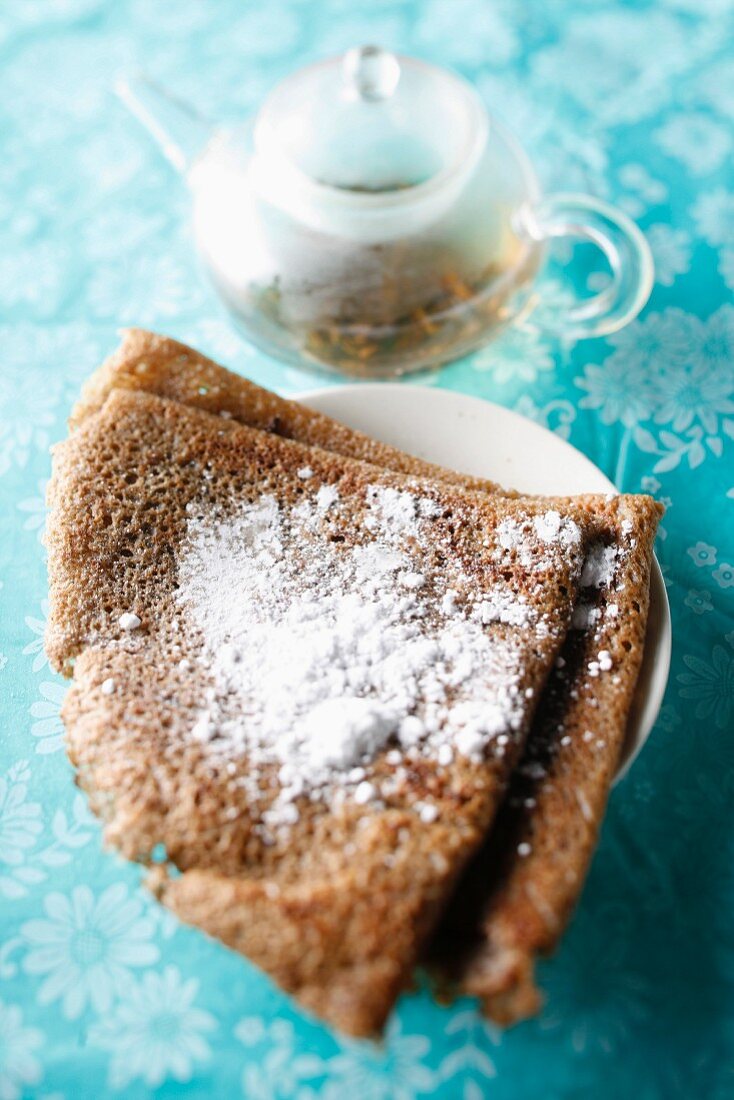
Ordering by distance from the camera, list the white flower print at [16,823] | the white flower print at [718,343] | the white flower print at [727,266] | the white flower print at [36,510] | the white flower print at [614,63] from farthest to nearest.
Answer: the white flower print at [614,63] → the white flower print at [727,266] → the white flower print at [718,343] → the white flower print at [36,510] → the white flower print at [16,823]

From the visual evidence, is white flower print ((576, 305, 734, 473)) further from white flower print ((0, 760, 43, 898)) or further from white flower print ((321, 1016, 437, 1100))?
white flower print ((0, 760, 43, 898))

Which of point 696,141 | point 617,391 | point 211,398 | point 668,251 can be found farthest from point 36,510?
point 696,141

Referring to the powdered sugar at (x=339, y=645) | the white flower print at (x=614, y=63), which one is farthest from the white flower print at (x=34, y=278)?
the white flower print at (x=614, y=63)

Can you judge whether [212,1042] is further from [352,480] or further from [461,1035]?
[352,480]

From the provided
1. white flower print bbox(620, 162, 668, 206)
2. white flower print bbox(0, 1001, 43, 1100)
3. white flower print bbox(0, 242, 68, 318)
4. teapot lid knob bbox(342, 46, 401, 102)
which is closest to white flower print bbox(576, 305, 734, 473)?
white flower print bbox(620, 162, 668, 206)

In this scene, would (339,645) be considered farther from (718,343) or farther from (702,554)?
(718,343)

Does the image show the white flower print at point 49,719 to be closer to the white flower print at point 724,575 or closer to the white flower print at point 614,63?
the white flower print at point 724,575
